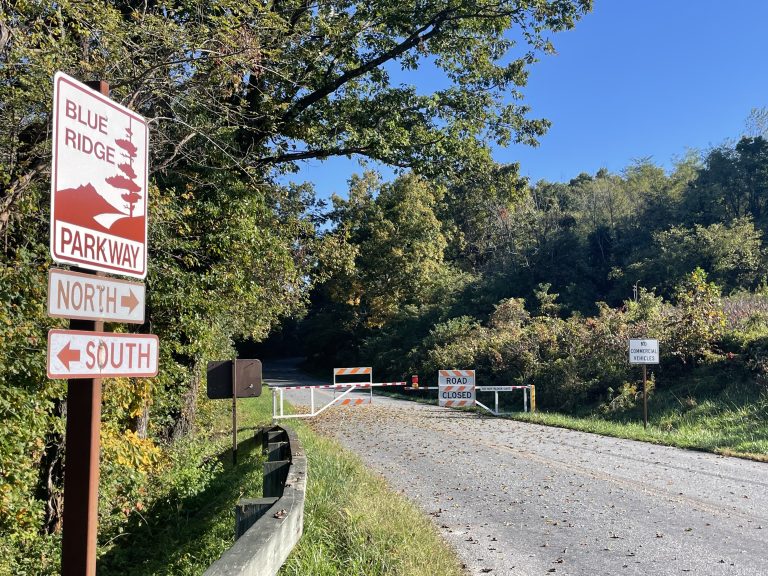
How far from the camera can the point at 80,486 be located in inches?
102

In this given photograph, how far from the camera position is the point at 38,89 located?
21.4ft

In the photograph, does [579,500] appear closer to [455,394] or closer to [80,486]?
[80,486]

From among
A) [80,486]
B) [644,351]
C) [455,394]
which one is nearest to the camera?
[80,486]

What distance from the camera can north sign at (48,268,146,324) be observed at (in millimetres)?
2477

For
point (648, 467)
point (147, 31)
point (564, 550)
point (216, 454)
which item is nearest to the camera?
point (564, 550)

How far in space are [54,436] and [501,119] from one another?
11.1 m

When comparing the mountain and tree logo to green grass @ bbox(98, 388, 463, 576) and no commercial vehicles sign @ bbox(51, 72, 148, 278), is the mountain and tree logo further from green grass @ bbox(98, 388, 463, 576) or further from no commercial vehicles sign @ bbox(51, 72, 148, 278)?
green grass @ bbox(98, 388, 463, 576)

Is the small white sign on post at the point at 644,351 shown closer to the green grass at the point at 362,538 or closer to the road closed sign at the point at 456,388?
the road closed sign at the point at 456,388

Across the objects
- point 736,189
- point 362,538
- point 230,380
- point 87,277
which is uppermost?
point 736,189

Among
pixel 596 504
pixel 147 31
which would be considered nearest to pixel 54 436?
pixel 147 31

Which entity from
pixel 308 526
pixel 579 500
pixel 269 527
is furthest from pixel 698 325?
pixel 269 527

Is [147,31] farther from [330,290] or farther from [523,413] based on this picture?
[330,290]

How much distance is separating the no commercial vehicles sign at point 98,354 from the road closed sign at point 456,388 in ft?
54.4

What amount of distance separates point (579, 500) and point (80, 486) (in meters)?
6.92
